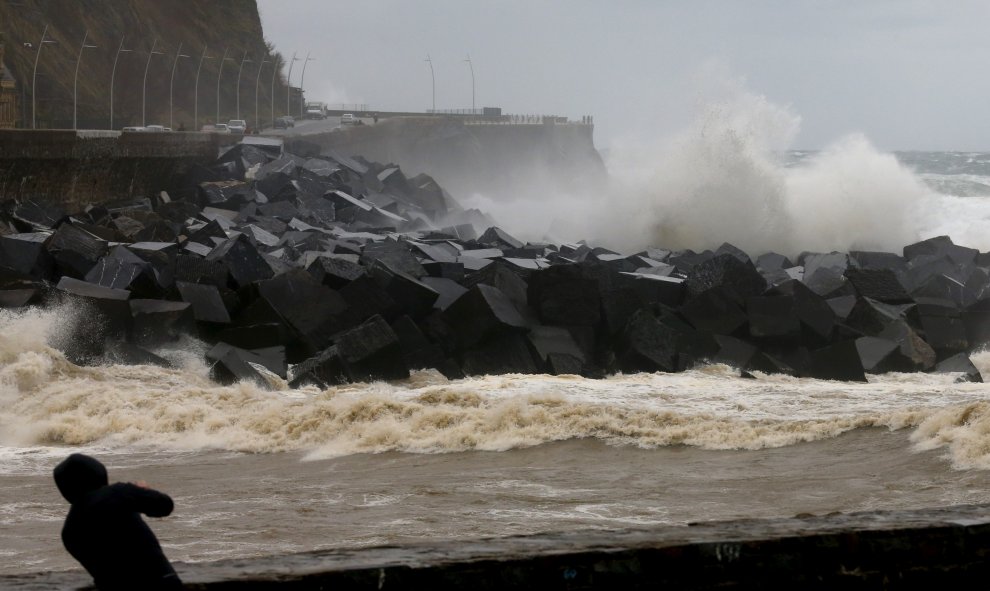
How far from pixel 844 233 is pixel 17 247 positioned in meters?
18.2

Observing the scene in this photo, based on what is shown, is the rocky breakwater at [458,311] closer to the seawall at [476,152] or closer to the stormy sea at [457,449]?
the stormy sea at [457,449]

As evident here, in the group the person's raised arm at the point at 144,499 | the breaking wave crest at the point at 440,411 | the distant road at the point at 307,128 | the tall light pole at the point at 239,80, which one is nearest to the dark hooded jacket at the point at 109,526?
the person's raised arm at the point at 144,499

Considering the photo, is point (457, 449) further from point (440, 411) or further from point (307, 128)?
point (307, 128)

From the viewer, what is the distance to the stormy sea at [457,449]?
292 inches

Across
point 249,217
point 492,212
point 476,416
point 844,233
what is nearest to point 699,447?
point 476,416

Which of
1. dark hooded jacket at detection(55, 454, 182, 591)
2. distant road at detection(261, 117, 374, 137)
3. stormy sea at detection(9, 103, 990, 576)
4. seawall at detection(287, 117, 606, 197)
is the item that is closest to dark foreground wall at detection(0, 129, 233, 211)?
stormy sea at detection(9, 103, 990, 576)

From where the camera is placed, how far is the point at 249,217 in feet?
68.9

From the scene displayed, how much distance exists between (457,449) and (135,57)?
4867 cm

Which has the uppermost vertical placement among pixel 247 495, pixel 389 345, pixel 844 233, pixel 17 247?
pixel 844 233

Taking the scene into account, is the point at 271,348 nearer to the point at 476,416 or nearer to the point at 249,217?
the point at 476,416

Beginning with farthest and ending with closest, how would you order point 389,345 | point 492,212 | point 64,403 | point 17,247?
point 492,212 → point 17,247 → point 389,345 → point 64,403

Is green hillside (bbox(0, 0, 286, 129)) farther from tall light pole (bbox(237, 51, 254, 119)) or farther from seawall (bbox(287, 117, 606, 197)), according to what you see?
seawall (bbox(287, 117, 606, 197))

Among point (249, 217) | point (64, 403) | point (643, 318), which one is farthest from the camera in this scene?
point (249, 217)

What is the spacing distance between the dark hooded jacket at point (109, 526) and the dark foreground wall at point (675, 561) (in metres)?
0.27
